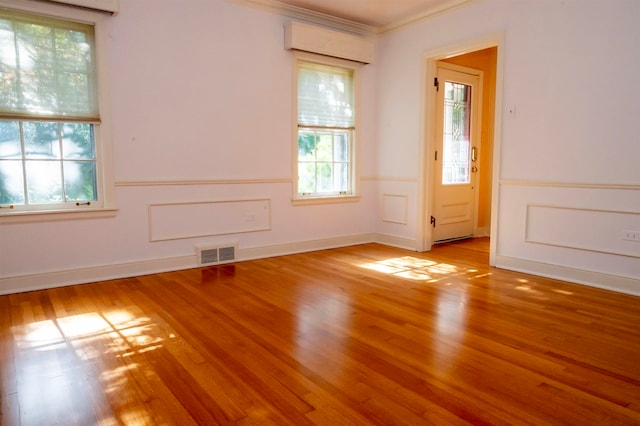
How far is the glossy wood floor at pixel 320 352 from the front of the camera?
187 centimetres

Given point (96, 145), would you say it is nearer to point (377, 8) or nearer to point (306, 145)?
point (306, 145)

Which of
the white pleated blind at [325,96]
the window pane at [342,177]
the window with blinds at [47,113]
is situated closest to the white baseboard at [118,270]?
the window with blinds at [47,113]

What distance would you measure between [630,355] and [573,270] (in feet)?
5.19

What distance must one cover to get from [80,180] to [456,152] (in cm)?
445

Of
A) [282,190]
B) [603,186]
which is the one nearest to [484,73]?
[603,186]

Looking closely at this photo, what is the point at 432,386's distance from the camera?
206 centimetres

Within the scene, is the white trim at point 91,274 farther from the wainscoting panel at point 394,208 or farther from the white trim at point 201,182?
the wainscoting panel at point 394,208

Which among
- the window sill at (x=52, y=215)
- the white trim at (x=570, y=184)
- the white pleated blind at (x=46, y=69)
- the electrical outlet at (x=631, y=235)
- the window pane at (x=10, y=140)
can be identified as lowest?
the electrical outlet at (x=631, y=235)

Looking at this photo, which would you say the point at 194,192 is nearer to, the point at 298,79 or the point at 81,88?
the point at 81,88

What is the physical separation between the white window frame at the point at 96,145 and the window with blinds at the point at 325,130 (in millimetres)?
2056

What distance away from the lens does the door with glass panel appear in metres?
5.49

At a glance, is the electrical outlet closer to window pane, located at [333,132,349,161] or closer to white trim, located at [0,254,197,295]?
window pane, located at [333,132,349,161]

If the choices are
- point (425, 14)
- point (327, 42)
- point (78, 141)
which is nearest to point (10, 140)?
point (78, 141)

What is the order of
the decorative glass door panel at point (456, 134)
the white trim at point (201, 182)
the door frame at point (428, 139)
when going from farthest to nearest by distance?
1. the decorative glass door panel at point (456, 134)
2. the door frame at point (428, 139)
3. the white trim at point (201, 182)
